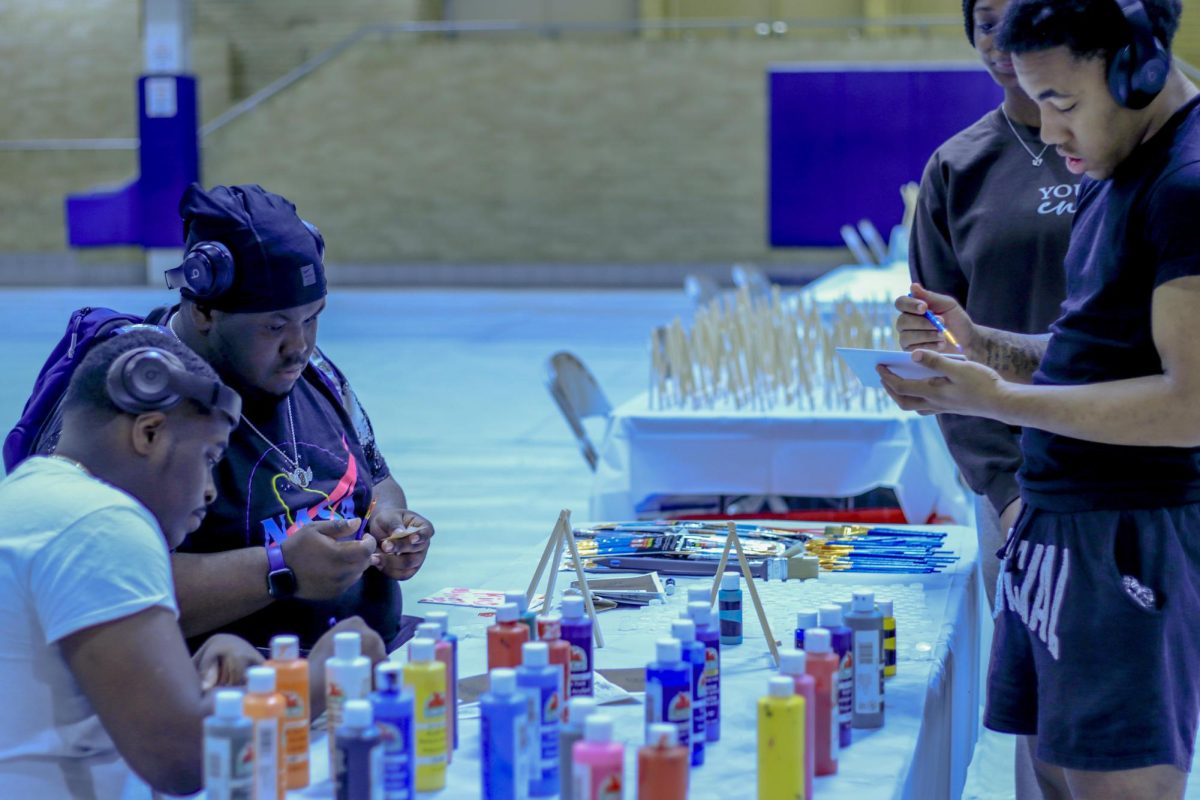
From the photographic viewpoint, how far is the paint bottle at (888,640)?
210 centimetres

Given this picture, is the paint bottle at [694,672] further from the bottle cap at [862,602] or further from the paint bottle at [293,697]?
the paint bottle at [293,697]

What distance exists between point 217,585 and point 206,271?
18.0 inches

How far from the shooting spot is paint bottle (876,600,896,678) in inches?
82.7

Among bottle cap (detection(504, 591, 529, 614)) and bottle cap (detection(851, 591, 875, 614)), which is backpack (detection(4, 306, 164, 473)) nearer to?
bottle cap (detection(504, 591, 529, 614))

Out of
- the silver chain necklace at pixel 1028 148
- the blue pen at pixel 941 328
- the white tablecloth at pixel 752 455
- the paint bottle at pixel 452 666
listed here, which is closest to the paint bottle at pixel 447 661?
the paint bottle at pixel 452 666

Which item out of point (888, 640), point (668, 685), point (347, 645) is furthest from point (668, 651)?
point (888, 640)

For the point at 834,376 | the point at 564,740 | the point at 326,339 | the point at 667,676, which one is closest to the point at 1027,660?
the point at 667,676

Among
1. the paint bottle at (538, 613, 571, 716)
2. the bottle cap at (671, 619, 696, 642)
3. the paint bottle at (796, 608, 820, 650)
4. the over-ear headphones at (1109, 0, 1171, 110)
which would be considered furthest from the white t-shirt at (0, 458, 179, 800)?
the over-ear headphones at (1109, 0, 1171, 110)

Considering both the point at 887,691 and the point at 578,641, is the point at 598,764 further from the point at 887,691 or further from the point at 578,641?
the point at 887,691

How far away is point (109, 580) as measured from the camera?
1477 mm

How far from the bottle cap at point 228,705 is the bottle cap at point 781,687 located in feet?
1.76

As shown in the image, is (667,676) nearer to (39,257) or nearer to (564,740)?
(564,740)

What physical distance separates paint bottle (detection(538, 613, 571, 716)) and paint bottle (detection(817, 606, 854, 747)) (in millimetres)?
334

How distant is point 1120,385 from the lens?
1822 mm
